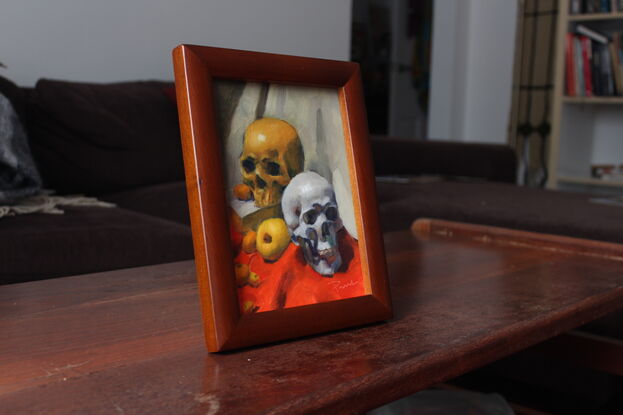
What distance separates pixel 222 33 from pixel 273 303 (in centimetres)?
227

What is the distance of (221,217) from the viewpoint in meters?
0.53

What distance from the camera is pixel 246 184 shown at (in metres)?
0.57

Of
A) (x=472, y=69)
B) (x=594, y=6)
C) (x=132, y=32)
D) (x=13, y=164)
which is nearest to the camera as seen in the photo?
(x=13, y=164)

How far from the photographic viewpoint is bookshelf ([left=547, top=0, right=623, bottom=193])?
10.6 feet

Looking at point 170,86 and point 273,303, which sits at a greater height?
point 170,86

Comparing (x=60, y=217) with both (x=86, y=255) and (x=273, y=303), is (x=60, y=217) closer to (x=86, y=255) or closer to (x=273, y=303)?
(x=86, y=255)

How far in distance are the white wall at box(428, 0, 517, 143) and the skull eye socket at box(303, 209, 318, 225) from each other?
346cm

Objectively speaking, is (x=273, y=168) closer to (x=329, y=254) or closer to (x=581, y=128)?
(x=329, y=254)

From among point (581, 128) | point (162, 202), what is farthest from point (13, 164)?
point (581, 128)

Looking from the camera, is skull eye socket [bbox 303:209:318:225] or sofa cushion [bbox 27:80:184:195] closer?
skull eye socket [bbox 303:209:318:225]

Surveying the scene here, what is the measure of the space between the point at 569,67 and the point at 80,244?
108 inches

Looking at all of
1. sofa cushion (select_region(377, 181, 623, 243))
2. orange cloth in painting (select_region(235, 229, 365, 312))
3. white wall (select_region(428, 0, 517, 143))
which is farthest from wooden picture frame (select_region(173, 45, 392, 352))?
white wall (select_region(428, 0, 517, 143))

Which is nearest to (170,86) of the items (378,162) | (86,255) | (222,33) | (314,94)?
(222,33)

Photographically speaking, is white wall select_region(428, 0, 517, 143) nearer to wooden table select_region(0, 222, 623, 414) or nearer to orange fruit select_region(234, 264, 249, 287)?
wooden table select_region(0, 222, 623, 414)
